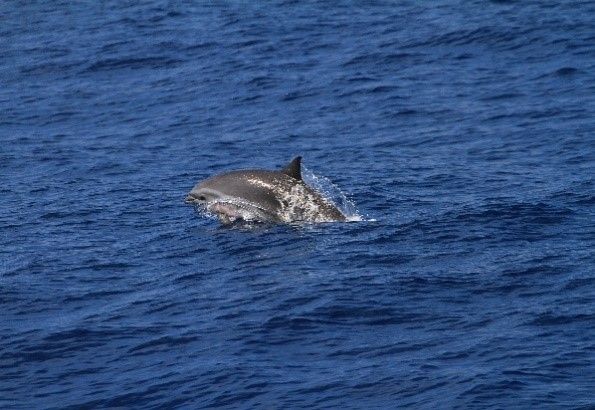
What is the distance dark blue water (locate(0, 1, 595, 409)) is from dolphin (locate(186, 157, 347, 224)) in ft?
1.48

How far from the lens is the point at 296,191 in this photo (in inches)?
958

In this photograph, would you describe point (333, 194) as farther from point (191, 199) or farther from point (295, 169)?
point (191, 199)

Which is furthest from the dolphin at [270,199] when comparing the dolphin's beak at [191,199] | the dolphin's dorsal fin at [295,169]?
the dolphin's beak at [191,199]

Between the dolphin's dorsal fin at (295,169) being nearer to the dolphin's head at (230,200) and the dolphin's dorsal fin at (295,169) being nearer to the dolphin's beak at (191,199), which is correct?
the dolphin's head at (230,200)

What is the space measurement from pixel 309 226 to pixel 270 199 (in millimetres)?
976

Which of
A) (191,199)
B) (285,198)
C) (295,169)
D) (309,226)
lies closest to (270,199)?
(285,198)

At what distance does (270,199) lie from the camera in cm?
2448

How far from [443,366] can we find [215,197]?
872 centimetres

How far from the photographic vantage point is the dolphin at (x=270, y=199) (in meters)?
24.3

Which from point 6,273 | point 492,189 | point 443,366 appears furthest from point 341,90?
point 443,366

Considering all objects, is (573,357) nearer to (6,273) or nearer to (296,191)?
(296,191)

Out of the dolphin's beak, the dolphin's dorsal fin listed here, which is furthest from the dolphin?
the dolphin's beak

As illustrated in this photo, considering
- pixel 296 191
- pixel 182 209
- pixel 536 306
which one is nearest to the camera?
pixel 536 306

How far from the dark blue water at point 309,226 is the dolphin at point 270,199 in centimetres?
45
